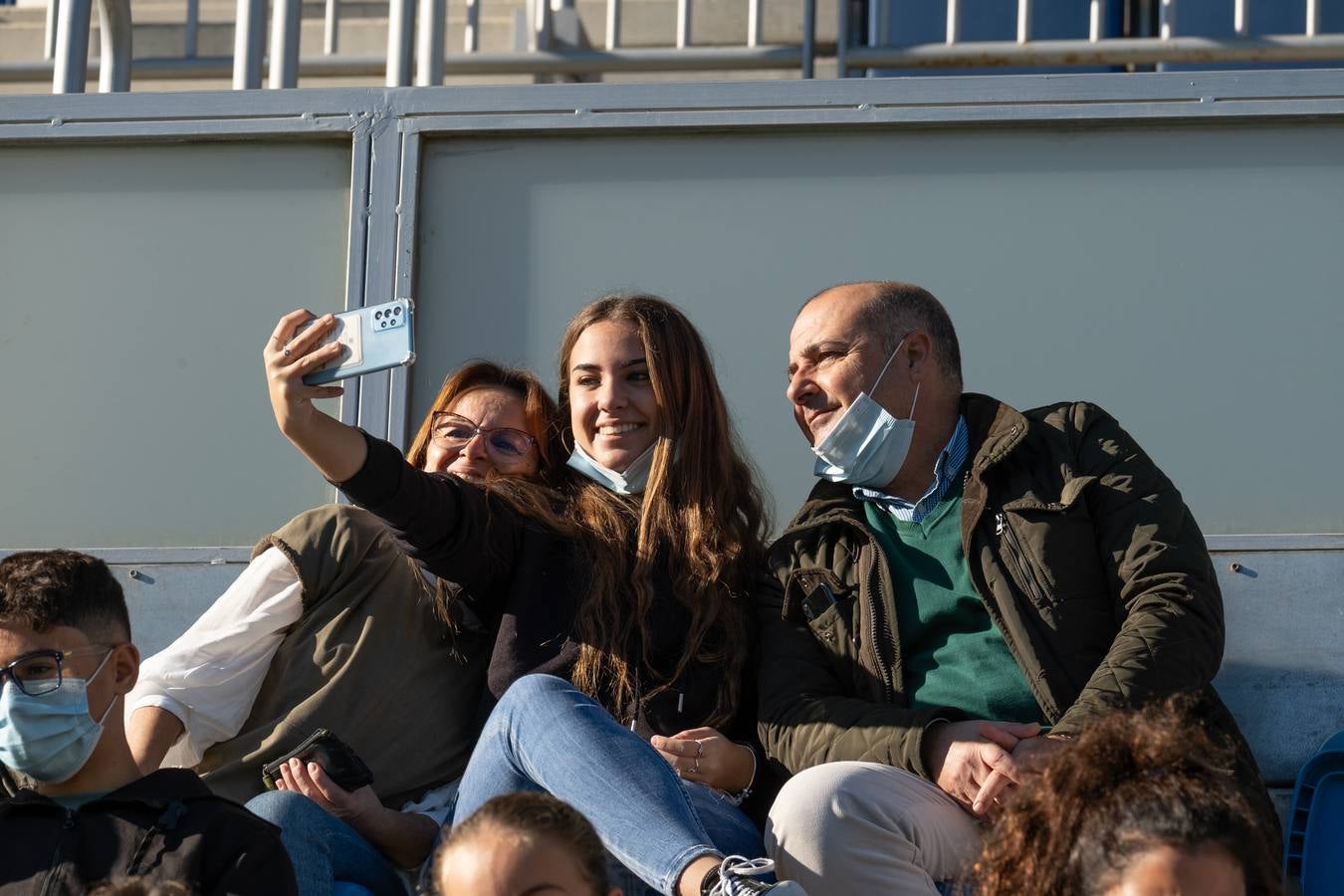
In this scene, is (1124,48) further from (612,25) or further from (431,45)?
(431,45)

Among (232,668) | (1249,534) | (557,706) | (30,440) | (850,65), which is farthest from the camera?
(850,65)

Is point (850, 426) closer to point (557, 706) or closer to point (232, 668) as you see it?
point (557, 706)

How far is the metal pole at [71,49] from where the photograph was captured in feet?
18.8

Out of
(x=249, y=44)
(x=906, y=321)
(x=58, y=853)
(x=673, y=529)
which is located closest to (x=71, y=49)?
(x=249, y=44)

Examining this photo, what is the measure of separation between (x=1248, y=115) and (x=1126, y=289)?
1.97 feet

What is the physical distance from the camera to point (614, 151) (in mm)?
5180

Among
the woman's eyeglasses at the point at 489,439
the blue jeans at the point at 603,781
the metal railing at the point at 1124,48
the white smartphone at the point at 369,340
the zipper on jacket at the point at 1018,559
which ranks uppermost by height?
the metal railing at the point at 1124,48

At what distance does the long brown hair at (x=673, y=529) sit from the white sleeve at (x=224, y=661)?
66 cm

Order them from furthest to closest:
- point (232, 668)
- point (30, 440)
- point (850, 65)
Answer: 1. point (850, 65)
2. point (30, 440)
3. point (232, 668)

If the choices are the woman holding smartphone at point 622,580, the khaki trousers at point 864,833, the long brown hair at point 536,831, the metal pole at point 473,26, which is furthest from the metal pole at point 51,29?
the long brown hair at point 536,831

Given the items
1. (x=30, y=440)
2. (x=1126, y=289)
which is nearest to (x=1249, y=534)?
(x=1126, y=289)

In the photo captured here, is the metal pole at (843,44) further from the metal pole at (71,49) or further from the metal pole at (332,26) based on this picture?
→ the metal pole at (71,49)

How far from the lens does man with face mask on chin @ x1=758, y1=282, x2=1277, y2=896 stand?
3.24 metres

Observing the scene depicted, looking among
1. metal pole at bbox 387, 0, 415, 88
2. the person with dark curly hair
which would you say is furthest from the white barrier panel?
the person with dark curly hair
